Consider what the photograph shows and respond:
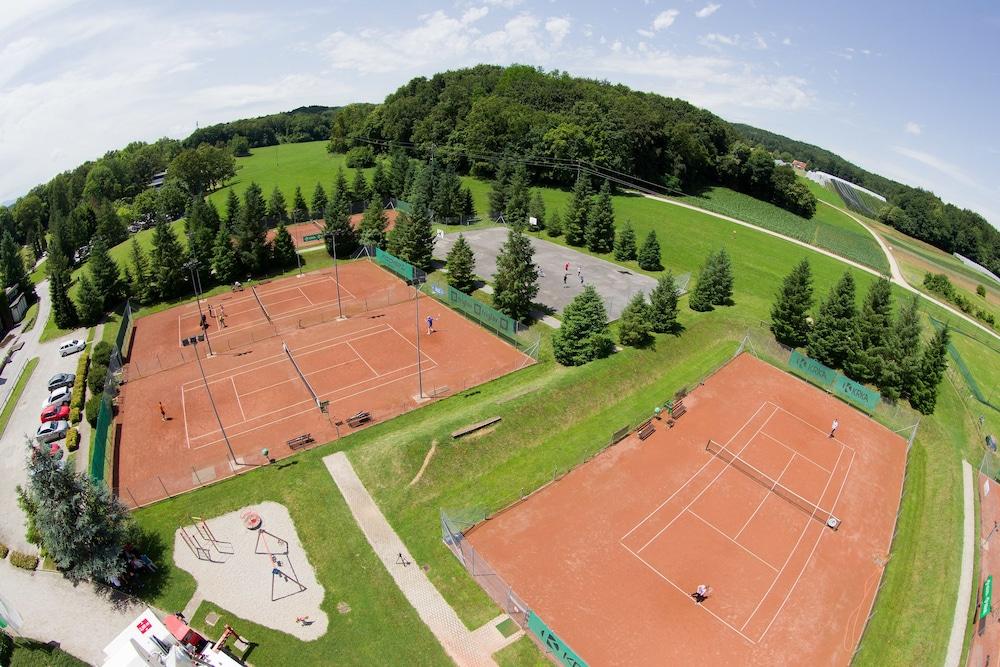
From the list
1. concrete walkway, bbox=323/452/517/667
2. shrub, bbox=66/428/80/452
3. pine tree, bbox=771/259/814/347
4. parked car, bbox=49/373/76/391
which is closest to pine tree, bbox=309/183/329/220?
parked car, bbox=49/373/76/391

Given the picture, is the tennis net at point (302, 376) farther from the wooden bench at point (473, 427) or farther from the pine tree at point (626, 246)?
the pine tree at point (626, 246)

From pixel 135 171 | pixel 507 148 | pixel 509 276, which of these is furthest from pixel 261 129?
pixel 509 276

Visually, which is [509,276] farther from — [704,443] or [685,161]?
[685,161]

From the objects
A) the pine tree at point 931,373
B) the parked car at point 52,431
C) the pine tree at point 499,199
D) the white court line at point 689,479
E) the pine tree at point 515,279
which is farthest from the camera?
the pine tree at point 499,199

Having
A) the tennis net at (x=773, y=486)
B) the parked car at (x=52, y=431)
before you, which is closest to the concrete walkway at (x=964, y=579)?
the tennis net at (x=773, y=486)

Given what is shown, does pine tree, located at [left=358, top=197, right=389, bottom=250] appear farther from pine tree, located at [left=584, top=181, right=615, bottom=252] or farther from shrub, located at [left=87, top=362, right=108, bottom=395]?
shrub, located at [left=87, top=362, right=108, bottom=395]

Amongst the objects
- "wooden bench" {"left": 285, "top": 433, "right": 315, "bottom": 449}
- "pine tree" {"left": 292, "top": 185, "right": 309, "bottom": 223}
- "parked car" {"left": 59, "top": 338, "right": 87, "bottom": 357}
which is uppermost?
"pine tree" {"left": 292, "top": 185, "right": 309, "bottom": 223}
